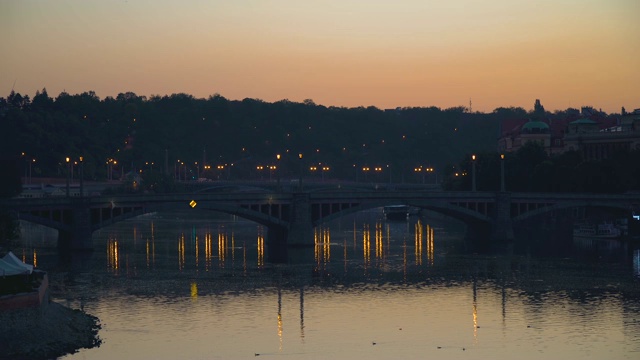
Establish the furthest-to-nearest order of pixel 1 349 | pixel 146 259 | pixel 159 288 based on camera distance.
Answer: pixel 146 259 < pixel 159 288 < pixel 1 349

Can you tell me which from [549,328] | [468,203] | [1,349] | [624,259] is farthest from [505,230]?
[1,349]

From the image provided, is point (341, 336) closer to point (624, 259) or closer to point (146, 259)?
point (146, 259)

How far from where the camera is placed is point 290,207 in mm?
138625

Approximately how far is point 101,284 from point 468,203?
62156 mm

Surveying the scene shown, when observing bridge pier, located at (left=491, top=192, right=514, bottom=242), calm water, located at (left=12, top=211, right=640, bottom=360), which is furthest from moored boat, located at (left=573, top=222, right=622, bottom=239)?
bridge pier, located at (left=491, top=192, right=514, bottom=242)

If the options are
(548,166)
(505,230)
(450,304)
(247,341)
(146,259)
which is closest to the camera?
(247,341)

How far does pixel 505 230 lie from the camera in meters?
149

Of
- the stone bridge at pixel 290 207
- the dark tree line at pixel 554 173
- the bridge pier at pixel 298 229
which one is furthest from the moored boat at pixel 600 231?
the bridge pier at pixel 298 229

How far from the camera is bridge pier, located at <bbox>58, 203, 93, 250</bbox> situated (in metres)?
126

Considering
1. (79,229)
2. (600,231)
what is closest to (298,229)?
(79,229)

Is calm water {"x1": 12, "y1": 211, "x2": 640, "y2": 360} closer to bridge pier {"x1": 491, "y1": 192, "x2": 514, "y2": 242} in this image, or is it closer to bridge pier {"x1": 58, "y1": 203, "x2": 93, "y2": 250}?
bridge pier {"x1": 58, "y1": 203, "x2": 93, "y2": 250}

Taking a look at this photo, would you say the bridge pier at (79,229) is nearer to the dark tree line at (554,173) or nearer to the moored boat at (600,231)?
the moored boat at (600,231)

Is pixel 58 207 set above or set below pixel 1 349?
above

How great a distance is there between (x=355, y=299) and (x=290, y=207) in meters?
44.9
